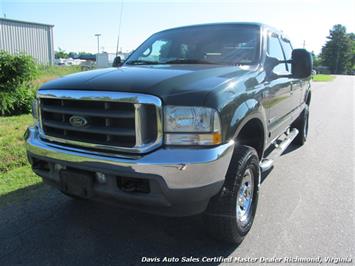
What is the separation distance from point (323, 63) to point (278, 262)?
110764 millimetres

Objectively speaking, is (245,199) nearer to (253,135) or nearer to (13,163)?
(253,135)

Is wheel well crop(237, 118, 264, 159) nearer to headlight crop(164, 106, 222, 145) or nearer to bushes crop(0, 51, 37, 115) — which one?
headlight crop(164, 106, 222, 145)

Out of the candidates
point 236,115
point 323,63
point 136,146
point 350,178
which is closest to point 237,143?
point 236,115

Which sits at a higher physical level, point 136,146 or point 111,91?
point 111,91

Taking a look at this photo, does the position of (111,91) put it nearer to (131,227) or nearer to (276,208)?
(131,227)

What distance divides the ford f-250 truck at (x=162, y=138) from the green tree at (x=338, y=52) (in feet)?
353

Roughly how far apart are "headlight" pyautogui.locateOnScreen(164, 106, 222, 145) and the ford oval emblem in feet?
2.29

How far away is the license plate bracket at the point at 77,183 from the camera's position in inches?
108

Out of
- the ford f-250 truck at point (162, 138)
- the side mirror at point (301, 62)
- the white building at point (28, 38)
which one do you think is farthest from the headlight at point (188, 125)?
the white building at point (28, 38)

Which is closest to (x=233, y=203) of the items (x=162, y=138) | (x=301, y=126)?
(x=162, y=138)

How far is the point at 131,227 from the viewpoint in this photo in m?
3.48

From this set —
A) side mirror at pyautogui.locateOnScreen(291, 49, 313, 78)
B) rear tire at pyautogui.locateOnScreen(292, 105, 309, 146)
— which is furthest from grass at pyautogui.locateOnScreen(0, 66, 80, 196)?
rear tire at pyautogui.locateOnScreen(292, 105, 309, 146)

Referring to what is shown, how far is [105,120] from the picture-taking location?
8.95 ft

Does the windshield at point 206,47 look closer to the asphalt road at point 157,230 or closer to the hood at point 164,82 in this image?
the hood at point 164,82
